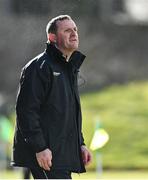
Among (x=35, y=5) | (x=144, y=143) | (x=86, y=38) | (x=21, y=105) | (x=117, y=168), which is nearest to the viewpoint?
(x=21, y=105)

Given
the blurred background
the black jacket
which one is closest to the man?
the black jacket

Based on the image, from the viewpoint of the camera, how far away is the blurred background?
2098 cm

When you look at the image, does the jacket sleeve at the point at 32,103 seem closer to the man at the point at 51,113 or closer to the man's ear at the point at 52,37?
the man at the point at 51,113

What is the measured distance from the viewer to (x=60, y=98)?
6668 millimetres

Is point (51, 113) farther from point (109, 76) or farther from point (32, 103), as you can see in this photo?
point (109, 76)

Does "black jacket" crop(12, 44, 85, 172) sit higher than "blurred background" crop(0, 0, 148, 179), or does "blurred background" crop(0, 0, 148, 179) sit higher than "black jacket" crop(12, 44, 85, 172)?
"blurred background" crop(0, 0, 148, 179)

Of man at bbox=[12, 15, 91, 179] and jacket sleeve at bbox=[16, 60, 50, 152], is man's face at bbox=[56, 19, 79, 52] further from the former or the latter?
jacket sleeve at bbox=[16, 60, 50, 152]

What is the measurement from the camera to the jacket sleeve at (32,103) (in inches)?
256

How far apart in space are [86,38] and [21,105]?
2228 cm

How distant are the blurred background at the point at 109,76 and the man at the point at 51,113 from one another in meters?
10.3

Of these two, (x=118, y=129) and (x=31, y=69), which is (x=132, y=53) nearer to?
(x=118, y=129)

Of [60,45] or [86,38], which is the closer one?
[60,45]

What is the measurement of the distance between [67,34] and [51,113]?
54 centimetres

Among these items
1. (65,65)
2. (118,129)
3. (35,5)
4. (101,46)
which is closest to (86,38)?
(101,46)
